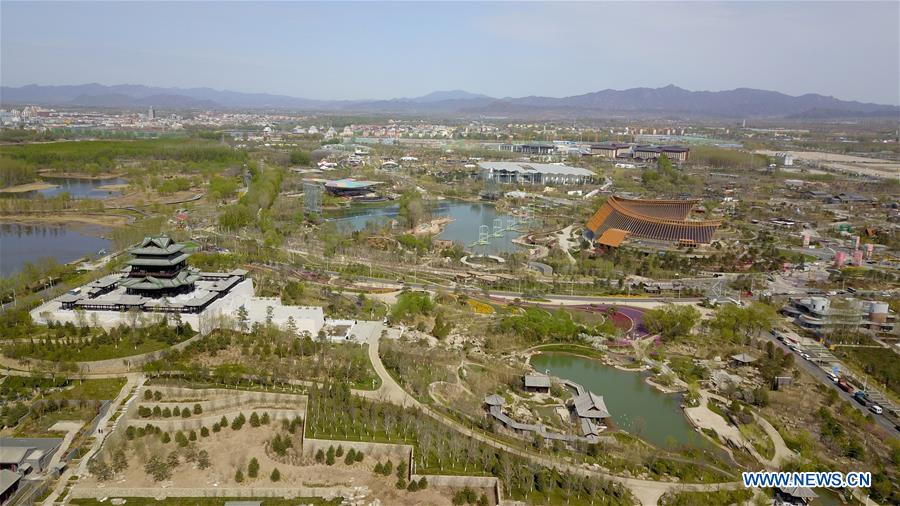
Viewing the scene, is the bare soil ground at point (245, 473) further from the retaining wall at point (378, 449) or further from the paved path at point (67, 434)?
the paved path at point (67, 434)

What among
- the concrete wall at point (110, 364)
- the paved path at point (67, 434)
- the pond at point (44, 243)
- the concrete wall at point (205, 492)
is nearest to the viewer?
the concrete wall at point (205, 492)

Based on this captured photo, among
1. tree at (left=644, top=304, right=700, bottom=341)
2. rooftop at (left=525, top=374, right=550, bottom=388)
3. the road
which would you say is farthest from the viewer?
tree at (left=644, top=304, right=700, bottom=341)

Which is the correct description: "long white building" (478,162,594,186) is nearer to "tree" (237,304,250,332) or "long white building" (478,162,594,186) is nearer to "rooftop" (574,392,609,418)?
"tree" (237,304,250,332)

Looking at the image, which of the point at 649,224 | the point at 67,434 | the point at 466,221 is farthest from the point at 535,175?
the point at 67,434

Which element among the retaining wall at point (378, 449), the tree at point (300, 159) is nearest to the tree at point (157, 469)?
the retaining wall at point (378, 449)

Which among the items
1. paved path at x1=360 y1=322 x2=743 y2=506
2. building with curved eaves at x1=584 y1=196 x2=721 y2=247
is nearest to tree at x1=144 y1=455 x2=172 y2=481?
paved path at x1=360 y1=322 x2=743 y2=506

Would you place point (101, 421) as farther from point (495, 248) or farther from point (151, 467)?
point (495, 248)
